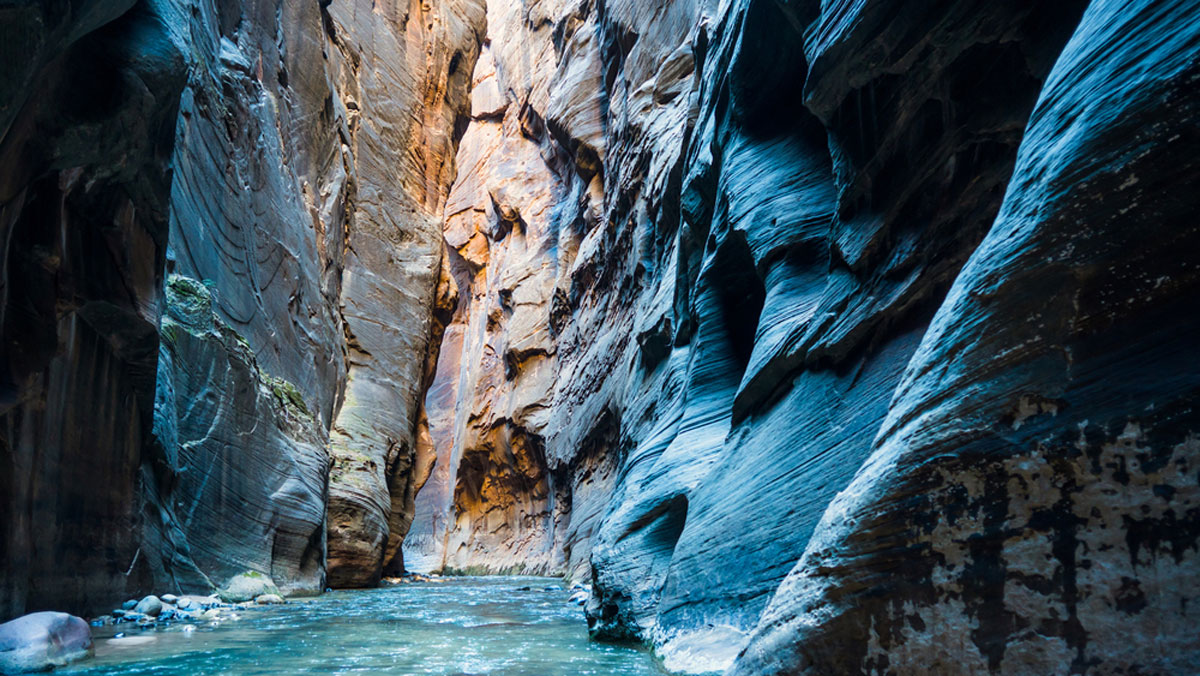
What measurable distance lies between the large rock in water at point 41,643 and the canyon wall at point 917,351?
387 centimetres

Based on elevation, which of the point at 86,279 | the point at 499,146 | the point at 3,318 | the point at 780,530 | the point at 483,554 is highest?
the point at 499,146

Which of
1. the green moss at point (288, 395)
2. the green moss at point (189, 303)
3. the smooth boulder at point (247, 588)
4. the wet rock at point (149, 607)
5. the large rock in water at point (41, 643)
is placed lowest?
the smooth boulder at point (247, 588)

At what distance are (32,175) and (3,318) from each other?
1.03 meters

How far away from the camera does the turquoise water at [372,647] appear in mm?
A: 4617

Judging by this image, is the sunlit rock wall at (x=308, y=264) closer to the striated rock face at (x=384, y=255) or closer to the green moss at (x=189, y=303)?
the striated rock face at (x=384, y=255)

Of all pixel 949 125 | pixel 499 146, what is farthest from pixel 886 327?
pixel 499 146

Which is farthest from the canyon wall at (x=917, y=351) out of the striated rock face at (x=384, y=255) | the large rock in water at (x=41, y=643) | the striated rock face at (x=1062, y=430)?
the striated rock face at (x=384, y=255)

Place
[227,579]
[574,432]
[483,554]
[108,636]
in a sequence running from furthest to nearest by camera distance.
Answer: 1. [483,554]
2. [574,432]
3. [227,579]
4. [108,636]

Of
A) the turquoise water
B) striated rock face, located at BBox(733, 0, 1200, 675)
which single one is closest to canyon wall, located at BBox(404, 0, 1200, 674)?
striated rock face, located at BBox(733, 0, 1200, 675)

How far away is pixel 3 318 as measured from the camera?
4809mm

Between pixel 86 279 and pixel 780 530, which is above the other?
pixel 86 279

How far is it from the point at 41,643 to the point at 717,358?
236 inches

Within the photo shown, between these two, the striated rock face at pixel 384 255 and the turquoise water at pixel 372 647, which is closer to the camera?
the turquoise water at pixel 372 647

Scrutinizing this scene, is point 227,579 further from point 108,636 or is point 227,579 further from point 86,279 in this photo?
point 86,279
